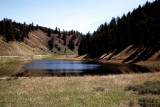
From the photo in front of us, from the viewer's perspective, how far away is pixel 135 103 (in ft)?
40.5

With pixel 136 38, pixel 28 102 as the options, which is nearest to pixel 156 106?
pixel 28 102

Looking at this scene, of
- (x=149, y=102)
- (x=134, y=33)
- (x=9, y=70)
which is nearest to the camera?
(x=149, y=102)

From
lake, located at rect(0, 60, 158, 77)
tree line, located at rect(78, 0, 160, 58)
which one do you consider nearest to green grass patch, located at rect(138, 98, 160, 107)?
lake, located at rect(0, 60, 158, 77)

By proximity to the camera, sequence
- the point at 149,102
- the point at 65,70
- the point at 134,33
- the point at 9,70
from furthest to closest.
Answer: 1. the point at 134,33
2. the point at 65,70
3. the point at 9,70
4. the point at 149,102

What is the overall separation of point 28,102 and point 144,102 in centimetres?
912

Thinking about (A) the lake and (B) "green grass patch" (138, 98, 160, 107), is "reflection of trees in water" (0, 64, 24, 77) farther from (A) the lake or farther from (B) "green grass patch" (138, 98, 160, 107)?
(B) "green grass patch" (138, 98, 160, 107)

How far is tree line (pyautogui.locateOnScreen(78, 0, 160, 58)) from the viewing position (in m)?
69.4

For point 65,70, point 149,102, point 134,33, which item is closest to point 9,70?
point 65,70

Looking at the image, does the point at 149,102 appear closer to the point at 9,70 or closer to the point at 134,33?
the point at 9,70

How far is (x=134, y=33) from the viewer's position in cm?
8369

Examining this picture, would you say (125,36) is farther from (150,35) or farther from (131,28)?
(150,35)

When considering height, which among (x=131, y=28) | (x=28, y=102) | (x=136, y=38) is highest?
(x=131, y=28)

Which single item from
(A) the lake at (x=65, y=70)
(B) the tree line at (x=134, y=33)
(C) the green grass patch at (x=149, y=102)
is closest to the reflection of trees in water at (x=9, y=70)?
(A) the lake at (x=65, y=70)

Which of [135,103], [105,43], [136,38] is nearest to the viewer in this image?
[135,103]
